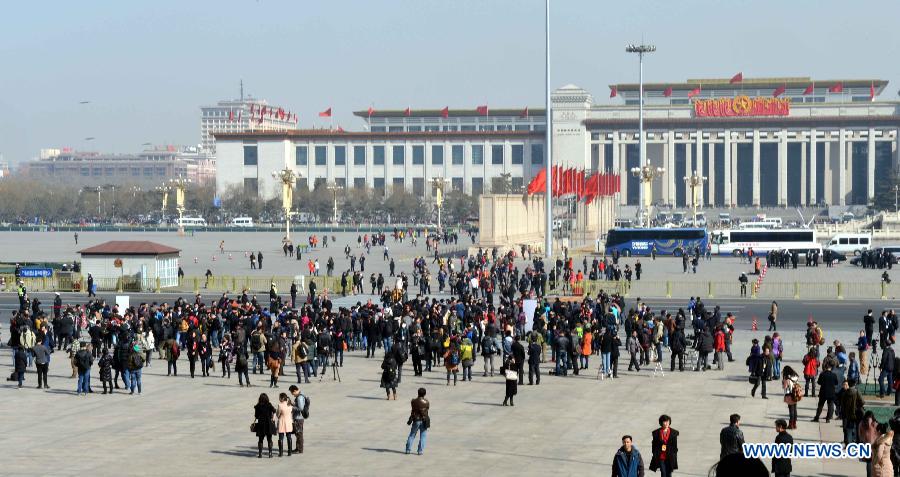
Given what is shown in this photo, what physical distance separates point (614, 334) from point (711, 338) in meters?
2.34

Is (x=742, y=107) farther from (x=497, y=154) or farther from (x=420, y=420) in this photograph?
(x=420, y=420)

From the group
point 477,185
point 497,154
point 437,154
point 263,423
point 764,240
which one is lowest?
point 263,423

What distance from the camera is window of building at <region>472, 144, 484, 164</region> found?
532ft

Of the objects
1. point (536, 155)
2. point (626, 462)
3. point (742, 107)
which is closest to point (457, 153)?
point (536, 155)

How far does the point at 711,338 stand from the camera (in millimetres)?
28625

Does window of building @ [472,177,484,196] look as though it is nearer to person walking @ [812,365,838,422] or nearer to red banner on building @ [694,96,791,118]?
red banner on building @ [694,96,791,118]

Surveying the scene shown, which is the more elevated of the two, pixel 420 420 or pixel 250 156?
pixel 250 156

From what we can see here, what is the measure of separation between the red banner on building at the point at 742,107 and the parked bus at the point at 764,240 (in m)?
76.6

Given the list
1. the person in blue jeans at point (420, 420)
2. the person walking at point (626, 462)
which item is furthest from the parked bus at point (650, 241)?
the person walking at point (626, 462)

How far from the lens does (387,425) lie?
22.1m

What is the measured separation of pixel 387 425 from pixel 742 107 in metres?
134

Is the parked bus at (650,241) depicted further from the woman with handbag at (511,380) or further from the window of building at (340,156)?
the window of building at (340,156)

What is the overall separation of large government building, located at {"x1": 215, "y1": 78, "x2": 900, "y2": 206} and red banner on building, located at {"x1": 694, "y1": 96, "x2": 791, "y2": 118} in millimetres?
113

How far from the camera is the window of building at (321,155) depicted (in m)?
165
